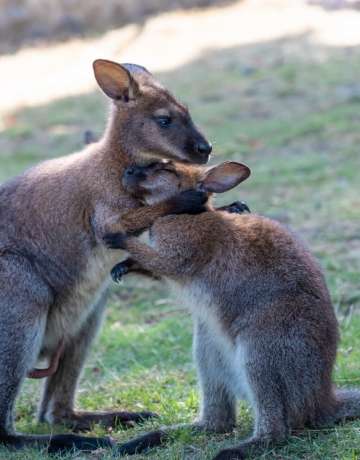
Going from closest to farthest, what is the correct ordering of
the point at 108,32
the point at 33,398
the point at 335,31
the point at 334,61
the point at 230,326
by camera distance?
the point at 230,326
the point at 33,398
the point at 334,61
the point at 335,31
the point at 108,32

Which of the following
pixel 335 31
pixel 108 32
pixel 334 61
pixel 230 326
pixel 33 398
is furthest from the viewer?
pixel 108 32

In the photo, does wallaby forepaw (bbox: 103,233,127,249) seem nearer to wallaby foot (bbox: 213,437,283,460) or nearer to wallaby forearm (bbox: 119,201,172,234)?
wallaby forearm (bbox: 119,201,172,234)

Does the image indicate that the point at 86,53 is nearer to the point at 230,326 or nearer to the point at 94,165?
the point at 94,165

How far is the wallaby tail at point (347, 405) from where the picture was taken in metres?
4.27

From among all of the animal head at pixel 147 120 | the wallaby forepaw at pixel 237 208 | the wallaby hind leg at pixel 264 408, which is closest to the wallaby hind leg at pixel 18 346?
the wallaby hind leg at pixel 264 408

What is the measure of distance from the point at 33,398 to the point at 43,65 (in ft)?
32.8

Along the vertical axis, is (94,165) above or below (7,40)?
below

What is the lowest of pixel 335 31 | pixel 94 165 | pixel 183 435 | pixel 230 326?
pixel 183 435

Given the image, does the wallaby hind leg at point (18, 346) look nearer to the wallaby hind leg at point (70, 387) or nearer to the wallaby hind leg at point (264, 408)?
the wallaby hind leg at point (70, 387)

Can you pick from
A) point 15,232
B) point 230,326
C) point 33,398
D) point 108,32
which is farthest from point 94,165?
point 108,32

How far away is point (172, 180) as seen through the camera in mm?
4758

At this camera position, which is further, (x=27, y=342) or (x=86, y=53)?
(x=86, y=53)

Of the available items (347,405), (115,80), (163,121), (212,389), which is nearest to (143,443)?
(212,389)

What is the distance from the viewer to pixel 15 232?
4824mm
